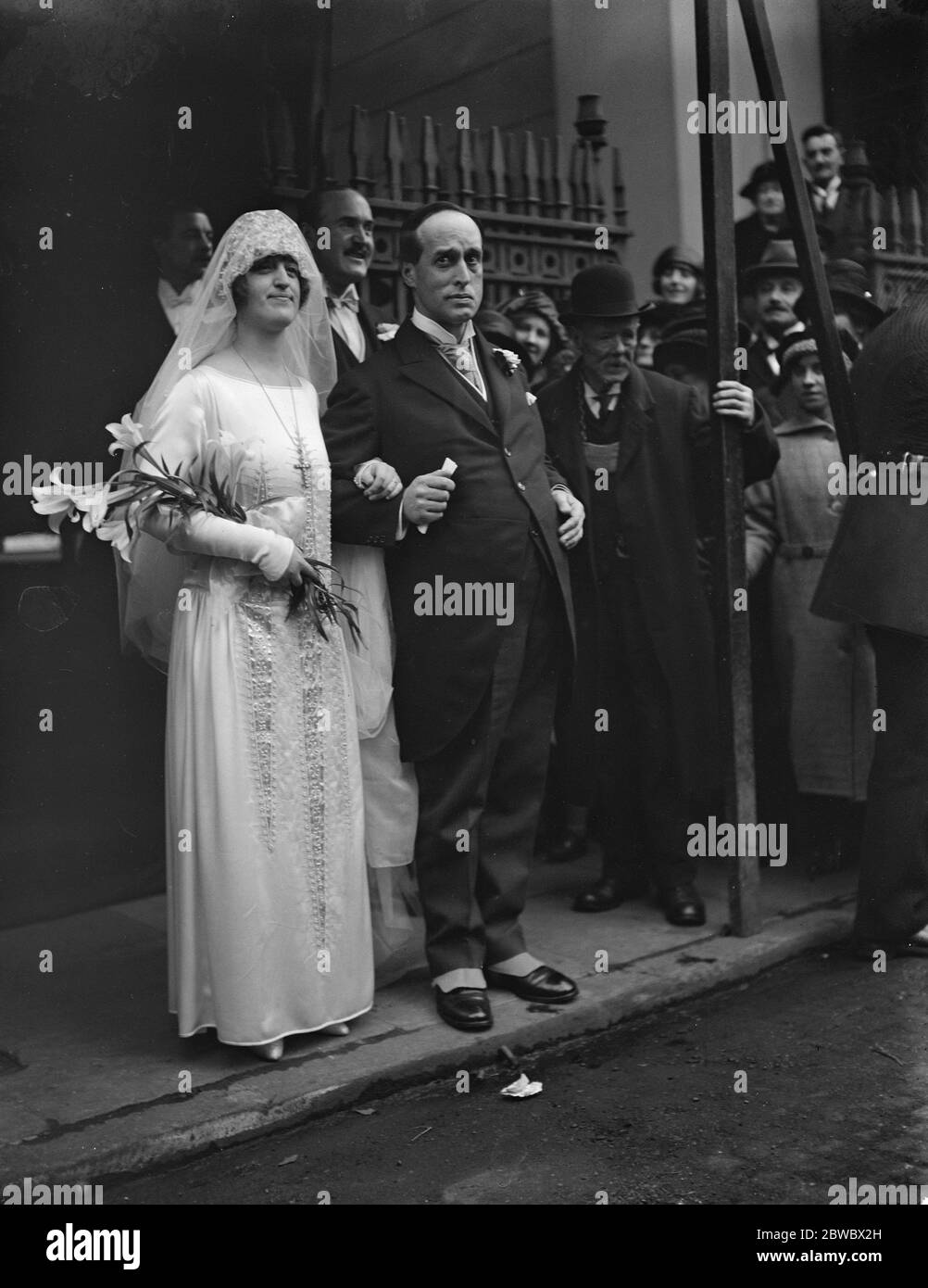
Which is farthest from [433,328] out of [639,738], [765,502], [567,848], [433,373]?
[567,848]

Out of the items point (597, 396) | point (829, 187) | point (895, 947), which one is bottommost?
point (895, 947)

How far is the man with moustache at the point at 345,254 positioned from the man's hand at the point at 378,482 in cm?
85

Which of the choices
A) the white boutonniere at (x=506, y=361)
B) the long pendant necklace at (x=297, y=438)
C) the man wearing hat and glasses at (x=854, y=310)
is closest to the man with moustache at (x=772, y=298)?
the man wearing hat and glasses at (x=854, y=310)

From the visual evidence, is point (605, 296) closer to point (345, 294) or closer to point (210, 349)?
point (345, 294)

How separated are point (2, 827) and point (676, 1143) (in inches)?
128

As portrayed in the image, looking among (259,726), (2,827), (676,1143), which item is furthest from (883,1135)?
(2,827)

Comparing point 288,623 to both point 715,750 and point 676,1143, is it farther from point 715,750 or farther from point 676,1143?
point 715,750

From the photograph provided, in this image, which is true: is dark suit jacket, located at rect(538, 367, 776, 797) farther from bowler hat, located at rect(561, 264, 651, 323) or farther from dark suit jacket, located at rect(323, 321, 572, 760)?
dark suit jacket, located at rect(323, 321, 572, 760)

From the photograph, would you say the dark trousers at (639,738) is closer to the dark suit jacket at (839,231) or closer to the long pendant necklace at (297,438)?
the long pendant necklace at (297,438)

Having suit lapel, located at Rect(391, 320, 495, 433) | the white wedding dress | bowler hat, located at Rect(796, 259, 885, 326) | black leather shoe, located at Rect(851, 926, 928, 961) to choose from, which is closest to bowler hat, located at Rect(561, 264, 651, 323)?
suit lapel, located at Rect(391, 320, 495, 433)

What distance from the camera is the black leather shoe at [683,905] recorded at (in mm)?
4660

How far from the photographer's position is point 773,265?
608 centimetres

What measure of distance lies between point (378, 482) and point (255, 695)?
65cm

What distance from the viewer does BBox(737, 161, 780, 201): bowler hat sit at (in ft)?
22.8
